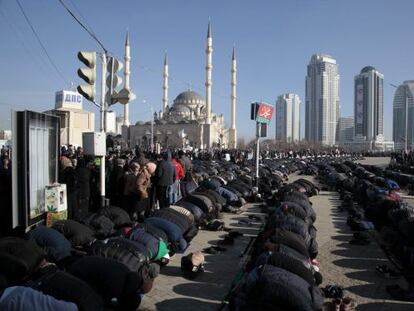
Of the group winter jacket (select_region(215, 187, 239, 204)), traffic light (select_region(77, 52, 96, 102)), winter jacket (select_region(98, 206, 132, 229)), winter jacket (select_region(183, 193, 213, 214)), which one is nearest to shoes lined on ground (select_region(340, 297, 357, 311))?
winter jacket (select_region(98, 206, 132, 229))

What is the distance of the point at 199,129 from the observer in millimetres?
105562

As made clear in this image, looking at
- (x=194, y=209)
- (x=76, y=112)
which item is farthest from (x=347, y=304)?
(x=76, y=112)

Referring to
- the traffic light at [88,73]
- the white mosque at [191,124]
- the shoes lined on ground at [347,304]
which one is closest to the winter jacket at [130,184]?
the traffic light at [88,73]

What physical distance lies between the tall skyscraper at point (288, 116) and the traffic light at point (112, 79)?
136724 mm

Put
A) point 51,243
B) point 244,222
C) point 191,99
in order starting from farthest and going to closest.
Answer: point 191,99 → point 244,222 → point 51,243

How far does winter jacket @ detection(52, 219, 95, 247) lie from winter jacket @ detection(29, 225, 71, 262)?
66 centimetres

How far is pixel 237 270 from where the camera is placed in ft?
24.1

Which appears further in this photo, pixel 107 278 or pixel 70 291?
pixel 107 278

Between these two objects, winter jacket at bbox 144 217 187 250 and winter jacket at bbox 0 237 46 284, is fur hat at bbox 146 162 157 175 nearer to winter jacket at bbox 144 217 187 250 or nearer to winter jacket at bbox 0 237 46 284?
winter jacket at bbox 144 217 187 250

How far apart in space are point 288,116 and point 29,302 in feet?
488

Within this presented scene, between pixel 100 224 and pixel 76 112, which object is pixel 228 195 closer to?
pixel 100 224

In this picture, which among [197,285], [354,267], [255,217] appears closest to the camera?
[197,285]

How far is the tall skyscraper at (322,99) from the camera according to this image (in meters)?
145

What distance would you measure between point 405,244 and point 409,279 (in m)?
0.99
